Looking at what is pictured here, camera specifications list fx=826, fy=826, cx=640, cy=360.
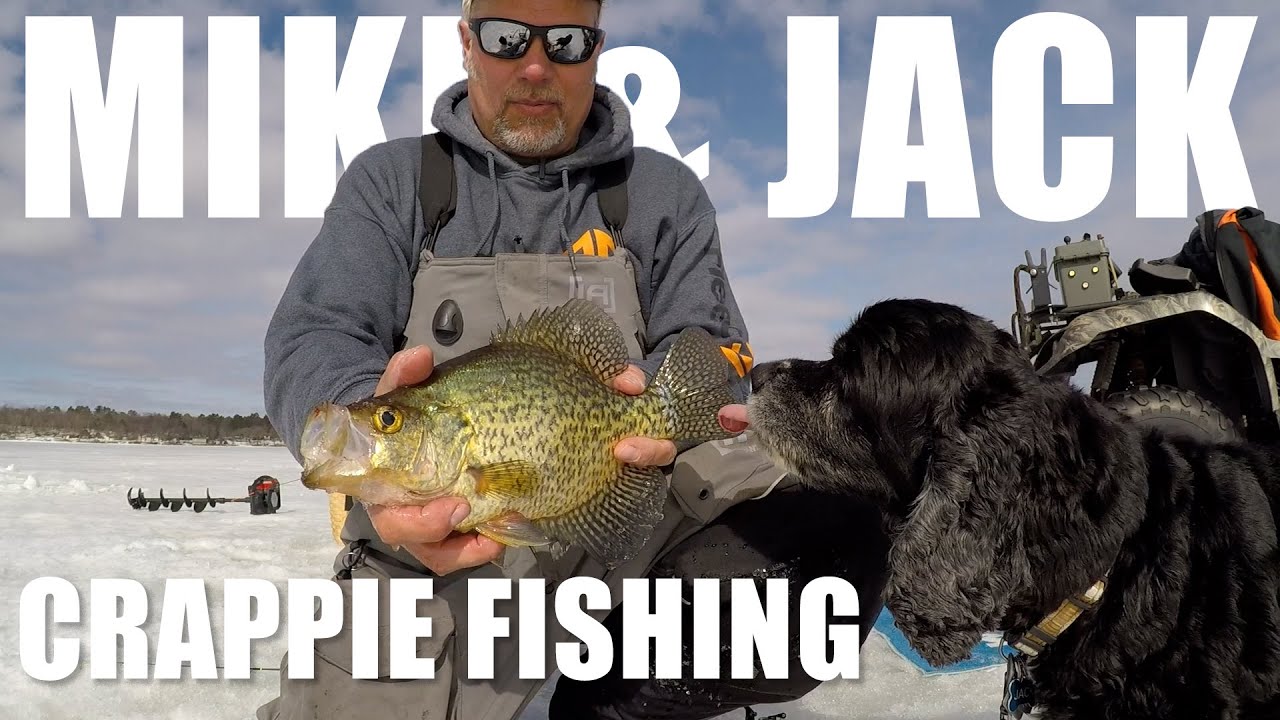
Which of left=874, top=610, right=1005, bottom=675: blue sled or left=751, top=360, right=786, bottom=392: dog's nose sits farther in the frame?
left=874, top=610, right=1005, bottom=675: blue sled

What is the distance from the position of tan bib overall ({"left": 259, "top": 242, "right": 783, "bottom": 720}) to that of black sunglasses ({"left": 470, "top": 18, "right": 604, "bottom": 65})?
86cm

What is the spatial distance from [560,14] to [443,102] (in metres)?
0.65

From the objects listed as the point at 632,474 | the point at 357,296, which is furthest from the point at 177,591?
the point at 632,474

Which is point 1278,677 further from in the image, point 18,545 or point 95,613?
point 18,545

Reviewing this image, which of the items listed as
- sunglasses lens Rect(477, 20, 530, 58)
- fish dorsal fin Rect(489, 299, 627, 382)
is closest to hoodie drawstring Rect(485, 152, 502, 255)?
sunglasses lens Rect(477, 20, 530, 58)

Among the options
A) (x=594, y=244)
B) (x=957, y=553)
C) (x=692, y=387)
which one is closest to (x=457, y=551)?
(x=692, y=387)

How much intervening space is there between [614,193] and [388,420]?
2.00m

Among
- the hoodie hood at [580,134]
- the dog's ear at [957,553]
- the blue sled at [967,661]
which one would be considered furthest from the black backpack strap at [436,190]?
the blue sled at [967,661]

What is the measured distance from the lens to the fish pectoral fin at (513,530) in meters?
2.04

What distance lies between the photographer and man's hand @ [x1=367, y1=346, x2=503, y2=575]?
1.94m

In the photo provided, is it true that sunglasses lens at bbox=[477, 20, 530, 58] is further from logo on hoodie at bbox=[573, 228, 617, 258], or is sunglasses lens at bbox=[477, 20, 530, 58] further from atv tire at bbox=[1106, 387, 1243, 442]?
atv tire at bbox=[1106, 387, 1243, 442]

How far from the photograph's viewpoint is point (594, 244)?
11.2ft

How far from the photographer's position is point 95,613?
452cm

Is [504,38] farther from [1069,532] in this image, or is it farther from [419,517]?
[1069,532]
